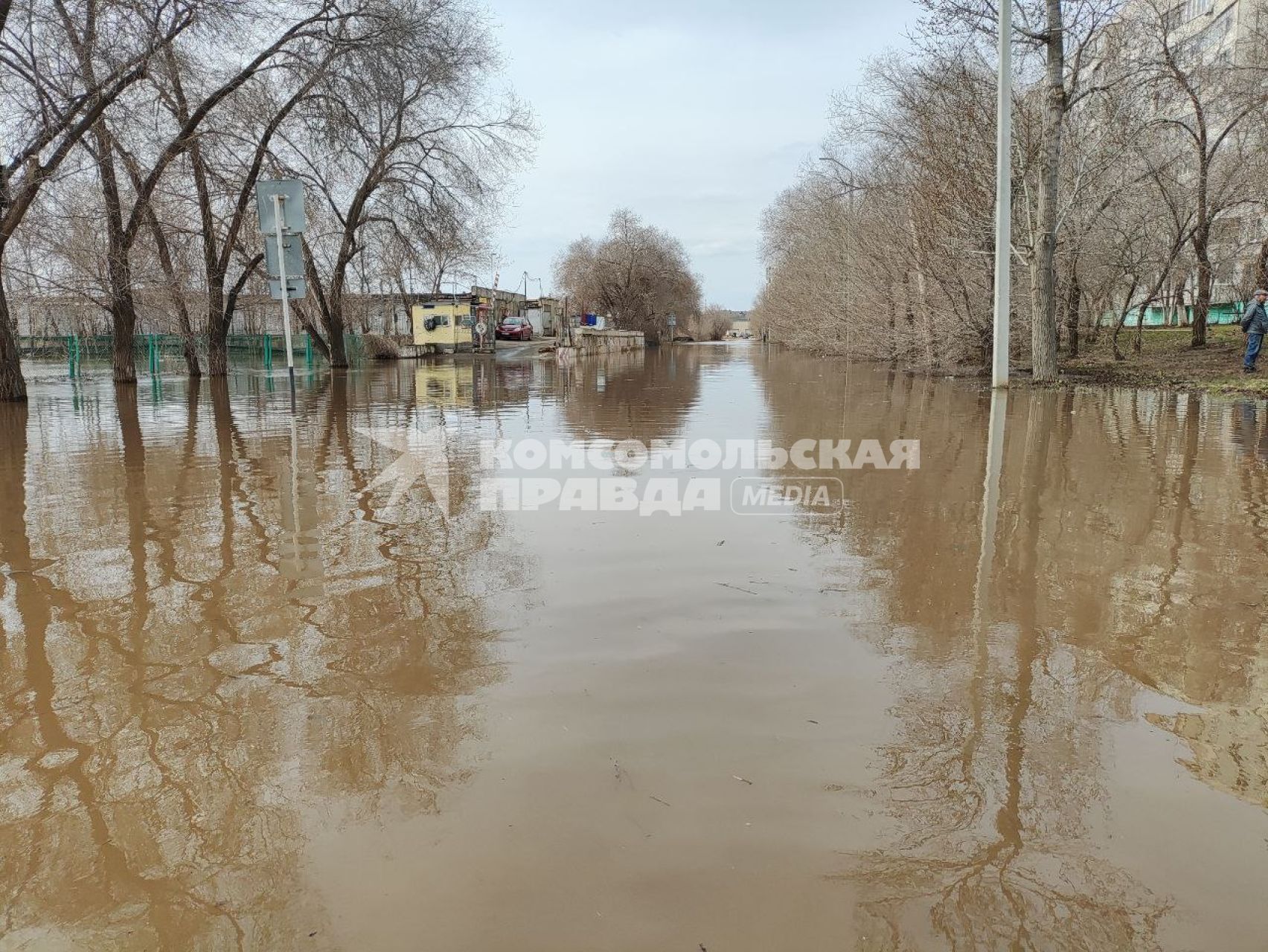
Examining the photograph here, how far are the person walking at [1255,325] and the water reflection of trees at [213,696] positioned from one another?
16314mm

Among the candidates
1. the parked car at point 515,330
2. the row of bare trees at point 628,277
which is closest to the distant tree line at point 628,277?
the row of bare trees at point 628,277

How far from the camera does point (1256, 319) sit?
16250mm

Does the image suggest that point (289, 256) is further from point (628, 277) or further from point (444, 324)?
point (628, 277)

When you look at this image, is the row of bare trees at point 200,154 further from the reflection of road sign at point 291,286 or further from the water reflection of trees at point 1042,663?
the water reflection of trees at point 1042,663

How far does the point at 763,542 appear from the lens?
5.77 metres

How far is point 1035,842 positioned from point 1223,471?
282 inches

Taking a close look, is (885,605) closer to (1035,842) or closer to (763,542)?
(763,542)

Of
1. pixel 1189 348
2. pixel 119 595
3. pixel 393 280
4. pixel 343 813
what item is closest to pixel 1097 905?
pixel 343 813

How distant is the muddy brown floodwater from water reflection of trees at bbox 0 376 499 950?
0.7 inches

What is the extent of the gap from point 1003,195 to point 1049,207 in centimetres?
213

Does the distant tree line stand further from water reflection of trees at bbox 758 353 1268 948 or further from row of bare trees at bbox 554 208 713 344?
water reflection of trees at bbox 758 353 1268 948

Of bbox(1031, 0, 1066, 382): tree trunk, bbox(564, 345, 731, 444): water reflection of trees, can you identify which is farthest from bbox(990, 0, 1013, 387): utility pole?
bbox(564, 345, 731, 444): water reflection of trees

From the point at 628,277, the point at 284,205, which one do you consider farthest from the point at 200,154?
the point at 628,277

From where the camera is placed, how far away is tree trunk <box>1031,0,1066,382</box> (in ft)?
53.5
